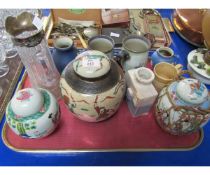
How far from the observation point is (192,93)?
0.54m

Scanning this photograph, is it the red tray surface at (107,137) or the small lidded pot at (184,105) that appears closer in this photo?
the small lidded pot at (184,105)

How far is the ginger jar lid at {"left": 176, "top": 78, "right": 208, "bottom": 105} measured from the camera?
541 mm

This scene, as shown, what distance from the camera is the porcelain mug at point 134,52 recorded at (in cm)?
69

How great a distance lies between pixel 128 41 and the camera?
74 centimetres

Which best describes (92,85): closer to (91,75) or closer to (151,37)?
(91,75)

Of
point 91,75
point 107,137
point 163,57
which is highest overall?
point 91,75

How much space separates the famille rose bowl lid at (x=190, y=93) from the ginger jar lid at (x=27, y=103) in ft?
1.18

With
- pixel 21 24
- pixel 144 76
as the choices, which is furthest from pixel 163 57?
pixel 21 24

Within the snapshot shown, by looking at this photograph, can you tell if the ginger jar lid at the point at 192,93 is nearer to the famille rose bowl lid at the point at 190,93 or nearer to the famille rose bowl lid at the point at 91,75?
the famille rose bowl lid at the point at 190,93

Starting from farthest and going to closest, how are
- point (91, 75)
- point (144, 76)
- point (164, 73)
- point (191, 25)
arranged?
point (191, 25)
point (164, 73)
point (144, 76)
point (91, 75)

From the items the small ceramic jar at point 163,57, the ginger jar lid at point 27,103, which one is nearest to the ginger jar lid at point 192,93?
the small ceramic jar at point 163,57

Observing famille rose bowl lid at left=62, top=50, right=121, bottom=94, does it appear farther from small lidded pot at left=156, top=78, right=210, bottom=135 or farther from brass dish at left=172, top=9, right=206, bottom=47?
brass dish at left=172, top=9, right=206, bottom=47

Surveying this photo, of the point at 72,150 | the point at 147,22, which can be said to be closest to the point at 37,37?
the point at 72,150

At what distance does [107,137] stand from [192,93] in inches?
11.1
